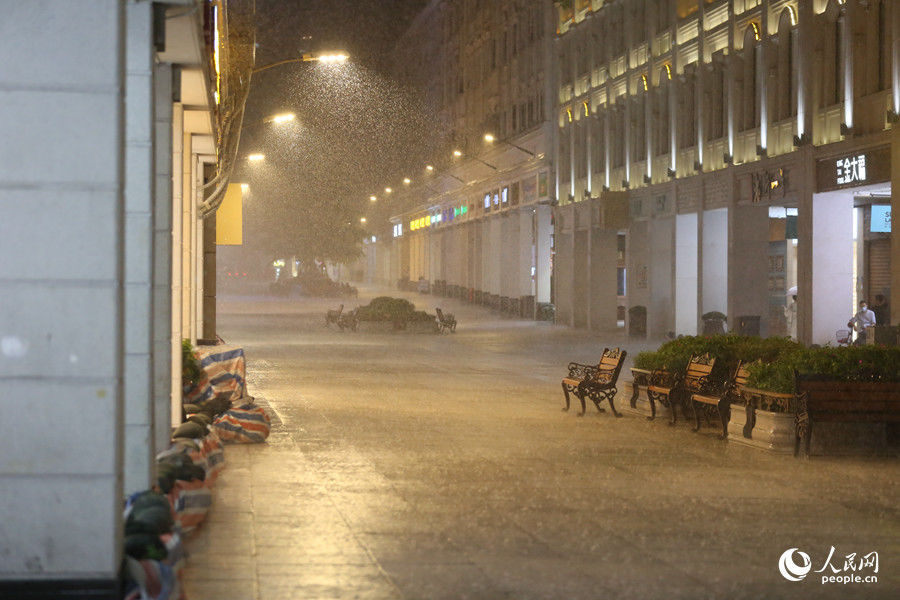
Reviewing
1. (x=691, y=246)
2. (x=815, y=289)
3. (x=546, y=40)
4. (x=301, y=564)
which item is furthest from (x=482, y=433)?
(x=546, y=40)

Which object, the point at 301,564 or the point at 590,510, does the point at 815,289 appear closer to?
the point at 590,510

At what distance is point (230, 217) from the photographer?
23.4 metres

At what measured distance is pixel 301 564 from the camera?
7.83 meters

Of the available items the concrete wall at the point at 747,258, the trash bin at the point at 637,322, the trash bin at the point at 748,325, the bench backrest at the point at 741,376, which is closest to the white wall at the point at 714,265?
the concrete wall at the point at 747,258

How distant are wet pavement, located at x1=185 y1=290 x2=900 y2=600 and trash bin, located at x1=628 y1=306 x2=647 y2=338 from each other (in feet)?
77.9

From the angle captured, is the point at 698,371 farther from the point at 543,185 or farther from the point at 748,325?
the point at 543,185

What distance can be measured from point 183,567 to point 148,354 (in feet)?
4.77

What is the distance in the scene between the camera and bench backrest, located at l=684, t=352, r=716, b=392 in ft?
53.0

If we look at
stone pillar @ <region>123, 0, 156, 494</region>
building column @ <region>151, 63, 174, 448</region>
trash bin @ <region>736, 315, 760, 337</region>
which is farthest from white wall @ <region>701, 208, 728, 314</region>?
stone pillar @ <region>123, 0, 156, 494</region>

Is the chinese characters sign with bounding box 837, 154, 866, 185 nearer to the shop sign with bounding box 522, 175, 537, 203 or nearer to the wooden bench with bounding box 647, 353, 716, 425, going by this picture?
the wooden bench with bounding box 647, 353, 716, 425

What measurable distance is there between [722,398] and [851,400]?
175cm

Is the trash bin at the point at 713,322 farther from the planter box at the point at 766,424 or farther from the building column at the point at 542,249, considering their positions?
the planter box at the point at 766,424

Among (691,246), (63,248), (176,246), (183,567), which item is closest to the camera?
(63,248)

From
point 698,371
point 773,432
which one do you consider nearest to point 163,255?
point 773,432
